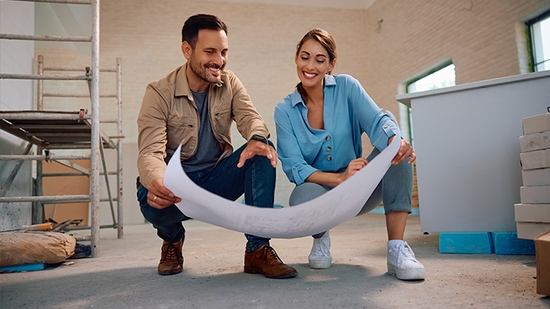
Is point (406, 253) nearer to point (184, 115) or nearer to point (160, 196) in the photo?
point (160, 196)

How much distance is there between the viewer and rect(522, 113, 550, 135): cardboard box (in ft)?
5.59

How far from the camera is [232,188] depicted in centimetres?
170

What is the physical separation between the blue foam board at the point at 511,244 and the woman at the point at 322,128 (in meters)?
0.76

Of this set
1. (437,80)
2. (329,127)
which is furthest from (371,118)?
(437,80)

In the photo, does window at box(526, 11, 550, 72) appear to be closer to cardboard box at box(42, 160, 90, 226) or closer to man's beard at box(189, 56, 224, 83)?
man's beard at box(189, 56, 224, 83)

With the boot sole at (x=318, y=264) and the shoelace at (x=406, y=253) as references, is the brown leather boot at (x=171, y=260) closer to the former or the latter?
the boot sole at (x=318, y=264)

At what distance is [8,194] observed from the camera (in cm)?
290

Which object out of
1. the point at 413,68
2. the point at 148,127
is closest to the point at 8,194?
the point at 148,127

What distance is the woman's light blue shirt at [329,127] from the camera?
1.65m

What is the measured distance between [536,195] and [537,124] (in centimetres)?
30

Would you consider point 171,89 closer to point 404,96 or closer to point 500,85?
point 404,96

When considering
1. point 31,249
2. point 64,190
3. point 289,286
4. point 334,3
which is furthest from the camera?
point 334,3

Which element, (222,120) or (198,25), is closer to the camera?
(198,25)

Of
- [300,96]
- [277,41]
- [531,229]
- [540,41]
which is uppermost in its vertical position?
[277,41]
